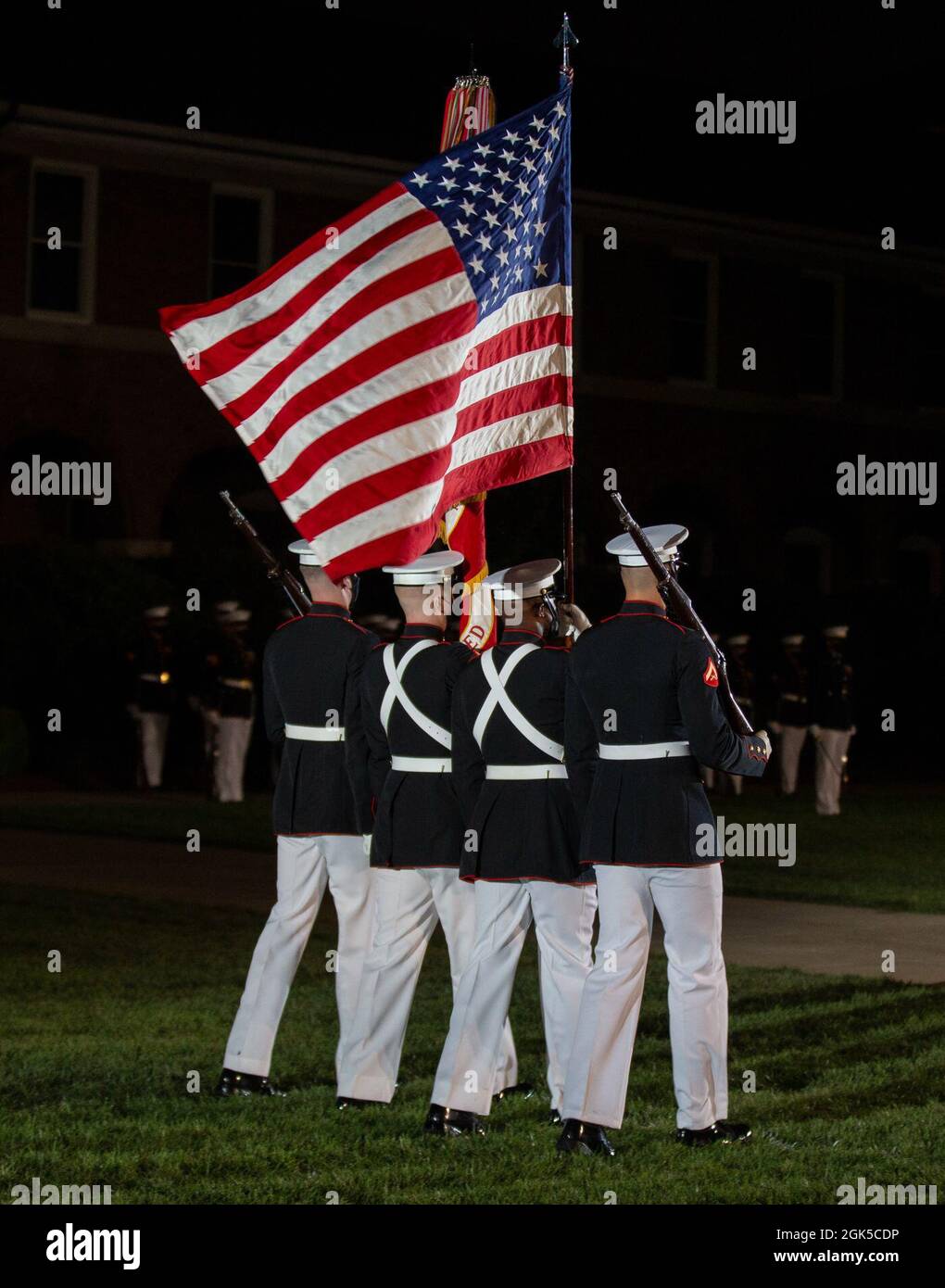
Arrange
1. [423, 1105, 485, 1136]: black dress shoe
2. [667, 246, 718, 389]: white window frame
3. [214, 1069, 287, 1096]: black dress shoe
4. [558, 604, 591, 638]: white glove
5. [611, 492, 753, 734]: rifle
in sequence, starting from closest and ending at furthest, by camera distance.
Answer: [611, 492, 753, 734]: rifle, [423, 1105, 485, 1136]: black dress shoe, [558, 604, 591, 638]: white glove, [214, 1069, 287, 1096]: black dress shoe, [667, 246, 718, 389]: white window frame

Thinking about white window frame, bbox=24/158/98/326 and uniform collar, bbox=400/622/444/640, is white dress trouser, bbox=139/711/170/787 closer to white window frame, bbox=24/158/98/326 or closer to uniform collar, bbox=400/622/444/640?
white window frame, bbox=24/158/98/326

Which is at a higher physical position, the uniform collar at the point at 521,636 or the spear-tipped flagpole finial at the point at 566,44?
the spear-tipped flagpole finial at the point at 566,44

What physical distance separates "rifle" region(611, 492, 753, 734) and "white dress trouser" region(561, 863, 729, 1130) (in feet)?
1.70

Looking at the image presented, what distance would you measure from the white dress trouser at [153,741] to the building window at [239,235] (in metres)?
8.57

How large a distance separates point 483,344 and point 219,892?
6.44 m

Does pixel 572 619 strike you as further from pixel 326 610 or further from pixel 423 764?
pixel 326 610

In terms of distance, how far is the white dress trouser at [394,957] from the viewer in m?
7.65

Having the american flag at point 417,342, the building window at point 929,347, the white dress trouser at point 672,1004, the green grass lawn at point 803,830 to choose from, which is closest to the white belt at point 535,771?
the white dress trouser at point 672,1004

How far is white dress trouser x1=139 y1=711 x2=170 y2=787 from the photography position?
21.7m

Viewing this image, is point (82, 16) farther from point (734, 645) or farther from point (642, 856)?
point (642, 856)

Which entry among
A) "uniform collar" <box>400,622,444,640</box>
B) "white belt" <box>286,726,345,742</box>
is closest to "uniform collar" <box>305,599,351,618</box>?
"white belt" <box>286,726,345,742</box>

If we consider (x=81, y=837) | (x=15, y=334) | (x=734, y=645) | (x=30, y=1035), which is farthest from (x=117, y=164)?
(x=30, y=1035)

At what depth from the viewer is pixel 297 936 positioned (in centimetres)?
802

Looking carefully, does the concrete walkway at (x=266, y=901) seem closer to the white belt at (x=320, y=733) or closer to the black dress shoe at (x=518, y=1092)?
the black dress shoe at (x=518, y=1092)
